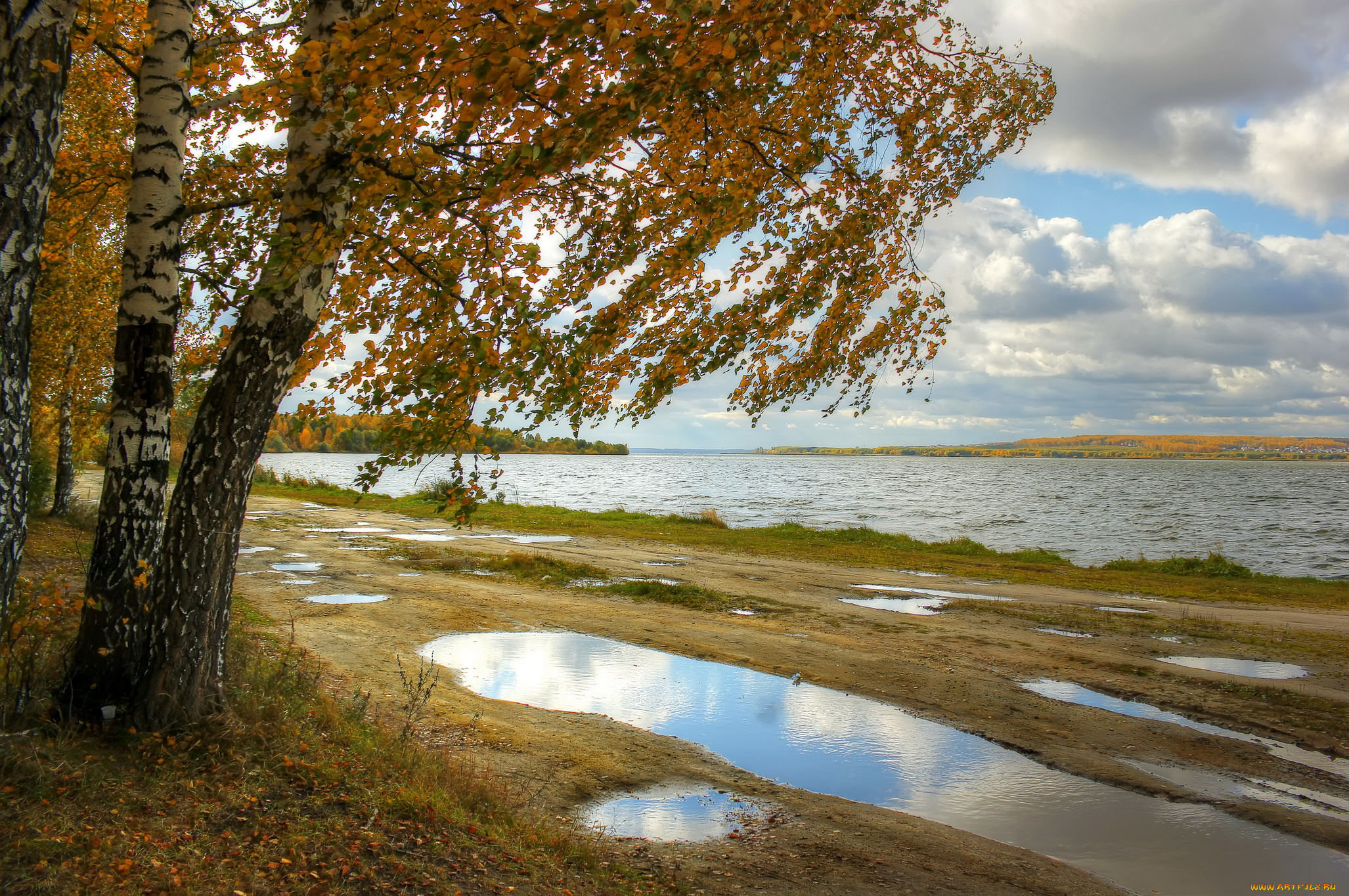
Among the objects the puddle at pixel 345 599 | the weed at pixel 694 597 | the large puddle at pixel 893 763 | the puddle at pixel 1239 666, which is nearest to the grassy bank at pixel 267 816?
the large puddle at pixel 893 763

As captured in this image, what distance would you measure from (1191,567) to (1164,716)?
19471 millimetres

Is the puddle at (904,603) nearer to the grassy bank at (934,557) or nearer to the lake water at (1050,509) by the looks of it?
the grassy bank at (934,557)

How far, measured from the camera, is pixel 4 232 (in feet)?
11.0

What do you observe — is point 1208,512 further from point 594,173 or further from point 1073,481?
point 594,173

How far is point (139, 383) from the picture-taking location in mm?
4719

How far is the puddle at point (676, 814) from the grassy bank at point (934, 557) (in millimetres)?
16912

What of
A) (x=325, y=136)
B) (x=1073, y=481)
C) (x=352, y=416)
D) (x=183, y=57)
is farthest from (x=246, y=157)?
(x=1073, y=481)

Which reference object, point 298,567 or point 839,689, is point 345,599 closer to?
point 298,567

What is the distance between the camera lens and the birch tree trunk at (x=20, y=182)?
3363mm

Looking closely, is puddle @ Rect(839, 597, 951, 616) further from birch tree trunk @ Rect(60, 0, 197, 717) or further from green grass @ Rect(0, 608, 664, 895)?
birch tree trunk @ Rect(60, 0, 197, 717)

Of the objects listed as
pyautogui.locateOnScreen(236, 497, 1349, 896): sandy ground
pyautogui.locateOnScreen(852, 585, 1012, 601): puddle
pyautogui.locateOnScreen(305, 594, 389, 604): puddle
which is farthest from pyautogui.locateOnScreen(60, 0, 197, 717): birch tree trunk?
pyautogui.locateOnScreen(852, 585, 1012, 601): puddle

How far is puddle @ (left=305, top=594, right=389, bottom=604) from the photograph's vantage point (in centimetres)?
1253

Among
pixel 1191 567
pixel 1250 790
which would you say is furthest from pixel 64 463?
pixel 1191 567

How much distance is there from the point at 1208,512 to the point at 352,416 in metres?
61.5
